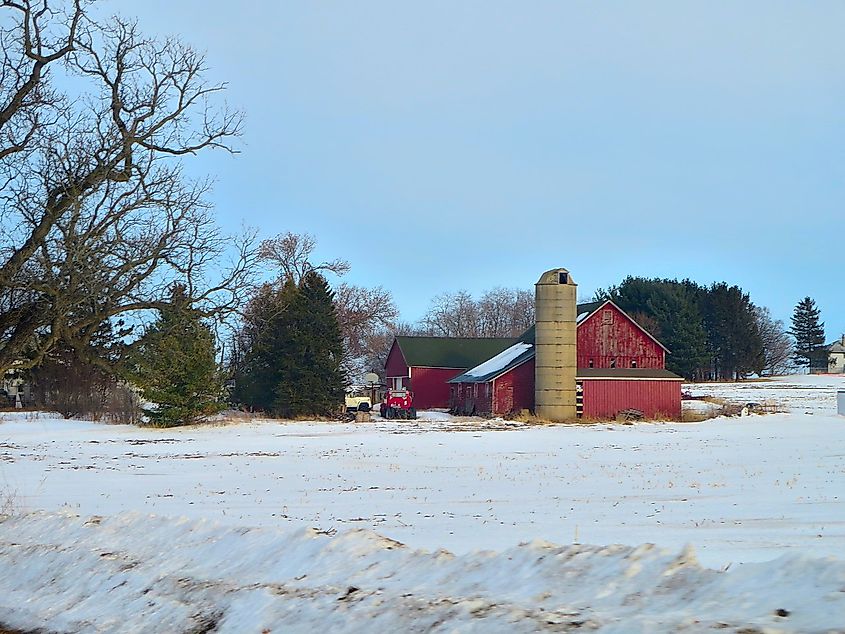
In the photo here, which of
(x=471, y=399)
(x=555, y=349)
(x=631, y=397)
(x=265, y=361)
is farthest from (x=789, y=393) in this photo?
(x=265, y=361)

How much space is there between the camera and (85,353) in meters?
15.5

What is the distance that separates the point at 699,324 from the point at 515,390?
4260cm

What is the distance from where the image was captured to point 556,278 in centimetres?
5434

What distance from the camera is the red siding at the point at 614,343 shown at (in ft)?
185

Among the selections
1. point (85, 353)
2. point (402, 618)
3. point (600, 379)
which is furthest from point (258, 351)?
point (402, 618)

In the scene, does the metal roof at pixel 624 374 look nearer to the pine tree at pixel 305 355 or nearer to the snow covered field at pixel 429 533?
the pine tree at pixel 305 355

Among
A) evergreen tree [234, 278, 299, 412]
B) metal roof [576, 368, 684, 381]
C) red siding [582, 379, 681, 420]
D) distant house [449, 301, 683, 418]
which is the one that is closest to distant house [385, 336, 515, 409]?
distant house [449, 301, 683, 418]

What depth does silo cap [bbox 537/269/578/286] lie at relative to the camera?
54.2 metres

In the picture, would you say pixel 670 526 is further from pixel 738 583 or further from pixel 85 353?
pixel 85 353

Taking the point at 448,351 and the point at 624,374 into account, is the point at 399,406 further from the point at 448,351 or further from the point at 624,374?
the point at 624,374

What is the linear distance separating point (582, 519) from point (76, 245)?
8970mm

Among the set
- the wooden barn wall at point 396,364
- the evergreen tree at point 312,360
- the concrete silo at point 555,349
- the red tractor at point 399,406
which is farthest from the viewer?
the wooden barn wall at point 396,364

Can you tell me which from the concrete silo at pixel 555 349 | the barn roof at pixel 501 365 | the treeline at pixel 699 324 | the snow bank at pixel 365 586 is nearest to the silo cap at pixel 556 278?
the concrete silo at pixel 555 349

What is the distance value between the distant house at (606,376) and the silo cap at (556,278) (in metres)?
3.21
